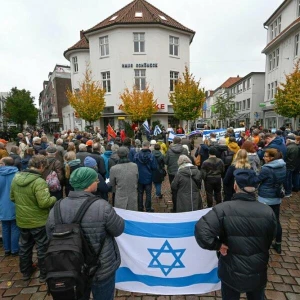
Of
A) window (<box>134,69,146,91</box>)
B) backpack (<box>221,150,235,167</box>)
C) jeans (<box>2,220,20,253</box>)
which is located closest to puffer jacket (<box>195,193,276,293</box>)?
jeans (<box>2,220,20,253</box>)

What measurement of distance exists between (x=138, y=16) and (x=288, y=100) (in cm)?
1879

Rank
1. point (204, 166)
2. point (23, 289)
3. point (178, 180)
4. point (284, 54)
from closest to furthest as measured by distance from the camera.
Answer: point (23, 289)
point (178, 180)
point (204, 166)
point (284, 54)

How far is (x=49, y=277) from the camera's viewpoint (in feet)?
5.83

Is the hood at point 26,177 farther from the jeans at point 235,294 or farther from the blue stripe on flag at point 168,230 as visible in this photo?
Result: the jeans at point 235,294

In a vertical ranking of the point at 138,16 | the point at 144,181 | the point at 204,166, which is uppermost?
the point at 138,16

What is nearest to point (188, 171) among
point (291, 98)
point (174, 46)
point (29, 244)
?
point (29, 244)

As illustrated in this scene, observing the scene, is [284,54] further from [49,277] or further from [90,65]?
[49,277]

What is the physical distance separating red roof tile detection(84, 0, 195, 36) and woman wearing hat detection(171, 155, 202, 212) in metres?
25.2

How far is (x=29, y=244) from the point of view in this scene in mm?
3668

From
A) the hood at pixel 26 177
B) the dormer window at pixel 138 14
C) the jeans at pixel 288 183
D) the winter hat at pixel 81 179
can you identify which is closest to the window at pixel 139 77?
the dormer window at pixel 138 14

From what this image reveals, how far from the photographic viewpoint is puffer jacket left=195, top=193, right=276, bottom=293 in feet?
6.91

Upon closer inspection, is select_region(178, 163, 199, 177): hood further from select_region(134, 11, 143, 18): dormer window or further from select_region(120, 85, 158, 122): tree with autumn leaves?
select_region(134, 11, 143, 18): dormer window

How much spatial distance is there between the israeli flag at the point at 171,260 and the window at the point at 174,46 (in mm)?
27132

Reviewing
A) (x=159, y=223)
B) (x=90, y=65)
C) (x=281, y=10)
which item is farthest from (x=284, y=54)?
(x=159, y=223)
